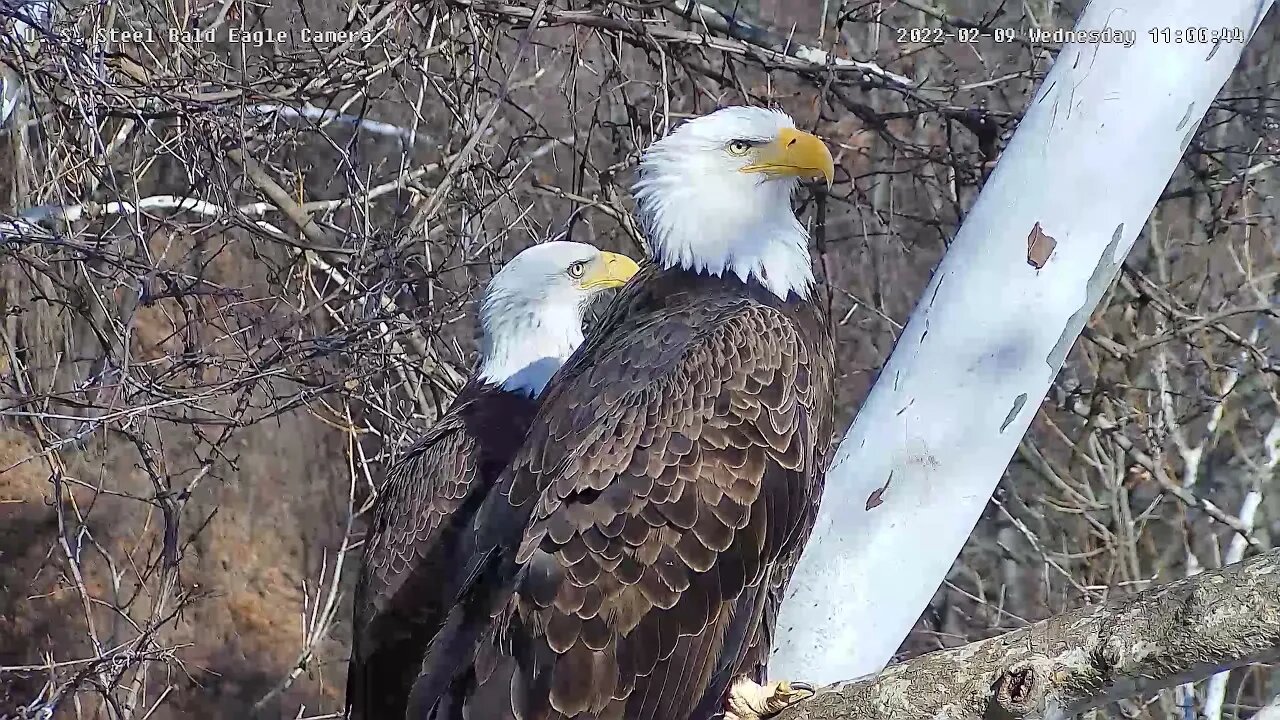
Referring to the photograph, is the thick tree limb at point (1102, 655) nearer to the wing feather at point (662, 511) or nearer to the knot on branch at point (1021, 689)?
the knot on branch at point (1021, 689)

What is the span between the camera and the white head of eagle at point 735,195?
3332 millimetres

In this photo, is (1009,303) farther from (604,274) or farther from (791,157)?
(604,274)

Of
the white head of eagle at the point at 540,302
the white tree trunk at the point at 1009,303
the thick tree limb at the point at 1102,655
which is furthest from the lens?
the white head of eagle at the point at 540,302

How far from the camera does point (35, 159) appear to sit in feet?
17.6

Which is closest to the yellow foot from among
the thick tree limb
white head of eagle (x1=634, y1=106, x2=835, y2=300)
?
the thick tree limb

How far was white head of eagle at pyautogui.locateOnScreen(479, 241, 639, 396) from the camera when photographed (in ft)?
14.1

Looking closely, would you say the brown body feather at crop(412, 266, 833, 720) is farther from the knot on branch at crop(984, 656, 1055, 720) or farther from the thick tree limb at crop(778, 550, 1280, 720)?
the knot on branch at crop(984, 656, 1055, 720)

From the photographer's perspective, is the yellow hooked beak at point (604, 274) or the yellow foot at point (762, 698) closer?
the yellow foot at point (762, 698)

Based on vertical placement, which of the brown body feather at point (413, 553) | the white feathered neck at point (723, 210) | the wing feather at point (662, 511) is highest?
the white feathered neck at point (723, 210)

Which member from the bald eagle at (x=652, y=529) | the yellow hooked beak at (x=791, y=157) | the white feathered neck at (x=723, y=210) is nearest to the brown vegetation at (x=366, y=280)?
the white feathered neck at (x=723, y=210)

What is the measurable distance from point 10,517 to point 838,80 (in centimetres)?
518

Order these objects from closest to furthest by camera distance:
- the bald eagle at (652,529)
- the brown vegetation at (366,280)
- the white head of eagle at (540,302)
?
1. the bald eagle at (652,529)
2. the white head of eagle at (540,302)
3. the brown vegetation at (366,280)

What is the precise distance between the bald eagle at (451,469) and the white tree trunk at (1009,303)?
1.38 meters

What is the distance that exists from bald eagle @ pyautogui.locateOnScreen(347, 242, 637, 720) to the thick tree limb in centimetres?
176
